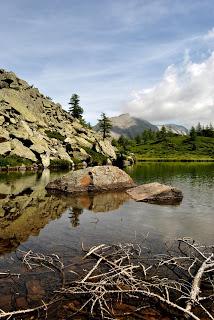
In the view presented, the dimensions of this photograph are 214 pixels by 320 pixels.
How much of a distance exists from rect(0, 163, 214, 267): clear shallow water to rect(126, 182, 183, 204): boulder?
4.44ft

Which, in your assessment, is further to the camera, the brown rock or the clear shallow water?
the clear shallow water

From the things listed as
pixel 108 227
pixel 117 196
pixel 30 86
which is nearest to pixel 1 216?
pixel 108 227

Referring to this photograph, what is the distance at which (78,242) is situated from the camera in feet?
74.7

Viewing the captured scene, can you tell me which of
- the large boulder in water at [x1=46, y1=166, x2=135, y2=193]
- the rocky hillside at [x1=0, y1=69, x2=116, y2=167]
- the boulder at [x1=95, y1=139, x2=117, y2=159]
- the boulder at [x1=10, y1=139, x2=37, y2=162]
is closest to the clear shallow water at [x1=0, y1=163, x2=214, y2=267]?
the large boulder in water at [x1=46, y1=166, x2=135, y2=193]

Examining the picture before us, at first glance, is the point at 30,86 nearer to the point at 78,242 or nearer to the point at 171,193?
the point at 171,193

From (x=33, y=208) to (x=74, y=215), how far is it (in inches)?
196

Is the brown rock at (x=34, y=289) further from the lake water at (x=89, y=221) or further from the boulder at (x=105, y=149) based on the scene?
the boulder at (x=105, y=149)

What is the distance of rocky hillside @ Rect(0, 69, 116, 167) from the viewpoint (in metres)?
104

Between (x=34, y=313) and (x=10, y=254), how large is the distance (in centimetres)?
764

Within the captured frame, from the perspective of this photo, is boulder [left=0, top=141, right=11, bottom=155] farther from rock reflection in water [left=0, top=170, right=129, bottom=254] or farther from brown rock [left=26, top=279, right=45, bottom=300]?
brown rock [left=26, top=279, right=45, bottom=300]

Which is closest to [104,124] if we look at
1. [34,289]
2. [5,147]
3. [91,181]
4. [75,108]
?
[75,108]

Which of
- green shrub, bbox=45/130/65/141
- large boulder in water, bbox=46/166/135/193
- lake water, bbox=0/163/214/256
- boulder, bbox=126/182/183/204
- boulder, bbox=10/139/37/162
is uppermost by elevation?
green shrub, bbox=45/130/65/141

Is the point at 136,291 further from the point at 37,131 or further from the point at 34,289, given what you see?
the point at 37,131

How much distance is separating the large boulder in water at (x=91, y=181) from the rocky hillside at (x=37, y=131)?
170ft
